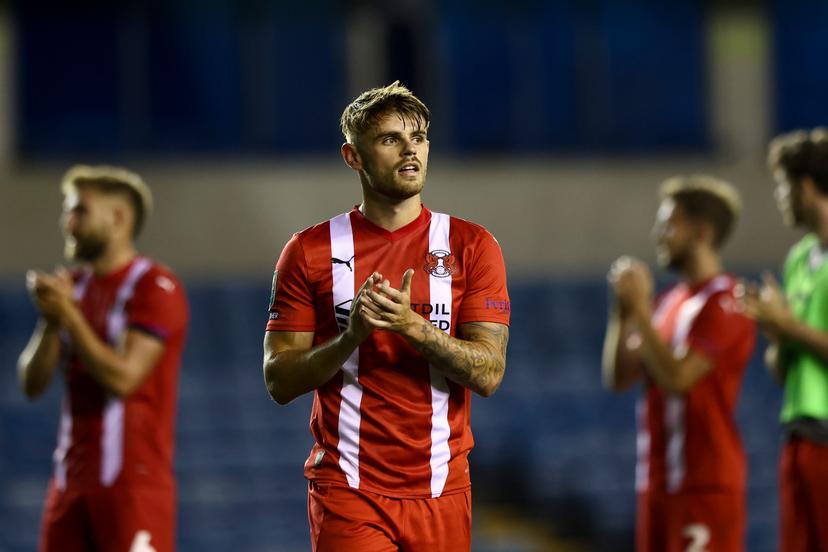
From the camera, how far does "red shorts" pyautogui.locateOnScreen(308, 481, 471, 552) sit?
3.18m

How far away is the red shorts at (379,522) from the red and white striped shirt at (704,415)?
1660 millimetres

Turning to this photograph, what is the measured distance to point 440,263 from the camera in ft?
10.7

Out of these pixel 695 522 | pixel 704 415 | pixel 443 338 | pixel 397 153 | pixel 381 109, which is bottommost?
pixel 695 522

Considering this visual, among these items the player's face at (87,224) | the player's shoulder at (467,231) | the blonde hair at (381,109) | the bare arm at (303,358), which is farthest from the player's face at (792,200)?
the player's face at (87,224)

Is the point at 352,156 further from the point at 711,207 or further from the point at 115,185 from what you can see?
the point at 711,207

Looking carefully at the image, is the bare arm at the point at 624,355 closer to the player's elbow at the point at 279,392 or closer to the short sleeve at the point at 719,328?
the short sleeve at the point at 719,328

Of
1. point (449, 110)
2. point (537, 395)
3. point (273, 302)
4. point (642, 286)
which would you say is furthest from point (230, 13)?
point (273, 302)

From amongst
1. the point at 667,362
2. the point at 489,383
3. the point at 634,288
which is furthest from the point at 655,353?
the point at 489,383

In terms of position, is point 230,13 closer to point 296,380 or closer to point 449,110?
point 449,110

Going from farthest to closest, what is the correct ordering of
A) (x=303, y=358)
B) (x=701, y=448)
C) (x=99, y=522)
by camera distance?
1. (x=701, y=448)
2. (x=99, y=522)
3. (x=303, y=358)

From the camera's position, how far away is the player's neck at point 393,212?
3.29 metres

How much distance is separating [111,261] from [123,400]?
1.72ft

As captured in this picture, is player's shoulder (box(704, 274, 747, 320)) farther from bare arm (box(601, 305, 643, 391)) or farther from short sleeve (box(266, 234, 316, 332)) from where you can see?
short sleeve (box(266, 234, 316, 332))

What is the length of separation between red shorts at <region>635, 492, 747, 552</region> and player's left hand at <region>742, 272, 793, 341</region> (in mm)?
781
